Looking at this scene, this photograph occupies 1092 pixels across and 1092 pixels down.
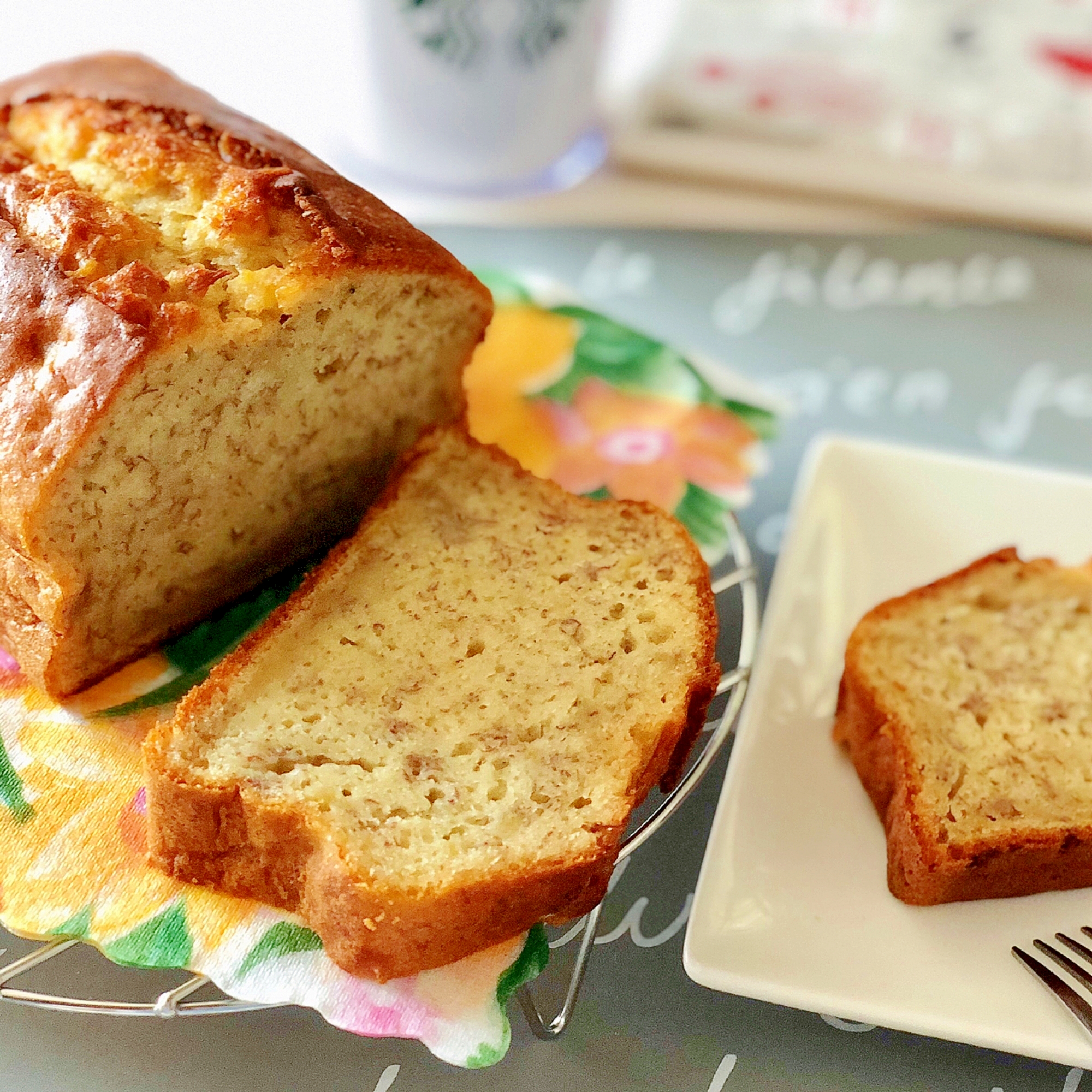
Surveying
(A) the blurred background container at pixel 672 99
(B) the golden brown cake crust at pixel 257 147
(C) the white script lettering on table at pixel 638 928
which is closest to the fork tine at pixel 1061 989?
(C) the white script lettering on table at pixel 638 928

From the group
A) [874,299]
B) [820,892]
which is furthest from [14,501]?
[874,299]

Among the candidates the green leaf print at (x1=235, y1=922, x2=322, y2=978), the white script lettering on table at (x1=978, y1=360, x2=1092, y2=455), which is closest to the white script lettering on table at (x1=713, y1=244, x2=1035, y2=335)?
the white script lettering on table at (x1=978, y1=360, x2=1092, y2=455)

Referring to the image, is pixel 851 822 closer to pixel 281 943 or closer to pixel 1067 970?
pixel 1067 970

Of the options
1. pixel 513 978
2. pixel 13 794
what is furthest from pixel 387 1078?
pixel 13 794

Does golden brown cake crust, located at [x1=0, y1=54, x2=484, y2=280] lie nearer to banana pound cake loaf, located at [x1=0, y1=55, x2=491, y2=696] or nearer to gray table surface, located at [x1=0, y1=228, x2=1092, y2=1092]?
banana pound cake loaf, located at [x1=0, y1=55, x2=491, y2=696]

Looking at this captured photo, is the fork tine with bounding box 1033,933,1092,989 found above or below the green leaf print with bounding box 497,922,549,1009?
below

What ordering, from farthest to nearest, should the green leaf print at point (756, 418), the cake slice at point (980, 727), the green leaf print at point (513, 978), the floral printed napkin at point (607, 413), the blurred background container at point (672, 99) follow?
the blurred background container at point (672, 99)
the green leaf print at point (756, 418)
the floral printed napkin at point (607, 413)
the cake slice at point (980, 727)
the green leaf print at point (513, 978)

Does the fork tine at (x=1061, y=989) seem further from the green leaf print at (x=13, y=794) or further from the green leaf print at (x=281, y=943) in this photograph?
the green leaf print at (x=13, y=794)
